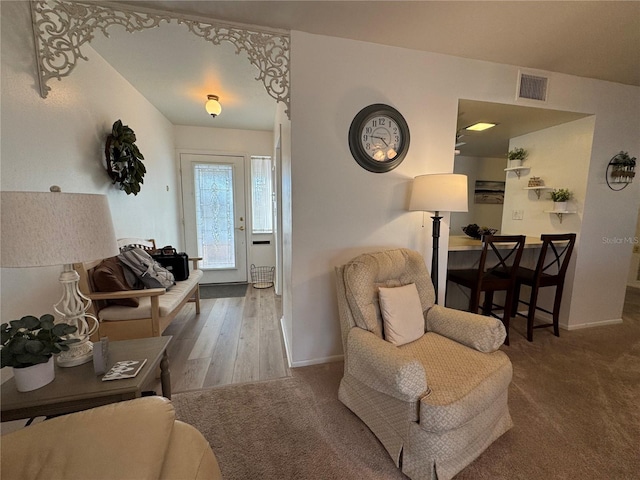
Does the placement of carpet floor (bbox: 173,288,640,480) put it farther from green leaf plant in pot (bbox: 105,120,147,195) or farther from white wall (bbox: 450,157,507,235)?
white wall (bbox: 450,157,507,235)

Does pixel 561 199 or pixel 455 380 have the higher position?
pixel 561 199

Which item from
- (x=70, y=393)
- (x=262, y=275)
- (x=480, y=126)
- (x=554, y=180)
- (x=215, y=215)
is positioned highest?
(x=480, y=126)

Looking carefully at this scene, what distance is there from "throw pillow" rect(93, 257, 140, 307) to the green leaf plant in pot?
86cm

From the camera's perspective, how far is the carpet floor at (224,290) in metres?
3.91

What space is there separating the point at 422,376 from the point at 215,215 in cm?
396

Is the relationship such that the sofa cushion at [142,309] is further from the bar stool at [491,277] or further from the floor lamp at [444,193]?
the bar stool at [491,277]

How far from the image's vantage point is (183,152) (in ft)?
13.6

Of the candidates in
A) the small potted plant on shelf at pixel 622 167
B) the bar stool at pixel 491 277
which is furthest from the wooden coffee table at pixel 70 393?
the small potted plant on shelf at pixel 622 167

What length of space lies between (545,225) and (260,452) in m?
3.56

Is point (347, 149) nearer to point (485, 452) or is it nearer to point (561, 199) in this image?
point (485, 452)

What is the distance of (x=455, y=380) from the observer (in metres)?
1.28

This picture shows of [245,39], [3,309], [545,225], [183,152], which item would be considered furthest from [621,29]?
[183,152]

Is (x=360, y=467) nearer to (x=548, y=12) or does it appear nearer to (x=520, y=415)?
(x=520, y=415)

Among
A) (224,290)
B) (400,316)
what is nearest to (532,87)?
(400,316)
